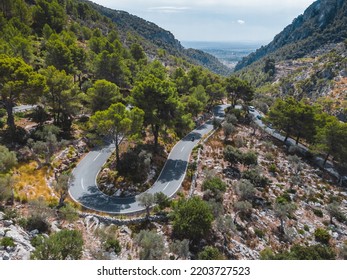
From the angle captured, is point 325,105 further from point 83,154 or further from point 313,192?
point 83,154

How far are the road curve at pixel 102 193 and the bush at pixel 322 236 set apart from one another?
20089 mm

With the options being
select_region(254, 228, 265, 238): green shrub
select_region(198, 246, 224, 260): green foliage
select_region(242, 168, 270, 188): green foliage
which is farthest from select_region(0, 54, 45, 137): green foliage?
select_region(254, 228, 265, 238): green shrub

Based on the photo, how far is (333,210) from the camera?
3531 centimetres

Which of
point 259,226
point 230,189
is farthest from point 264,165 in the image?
point 259,226

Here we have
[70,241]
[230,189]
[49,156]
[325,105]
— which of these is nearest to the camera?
[70,241]

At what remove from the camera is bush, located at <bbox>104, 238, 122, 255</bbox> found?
2320 cm

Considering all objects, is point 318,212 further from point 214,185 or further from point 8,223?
point 8,223

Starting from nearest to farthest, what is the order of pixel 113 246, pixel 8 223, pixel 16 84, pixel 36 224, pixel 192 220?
pixel 8 223, pixel 36 224, pixel 113 246, pixel 192 220, pixel 16 84

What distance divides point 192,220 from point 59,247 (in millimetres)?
13389

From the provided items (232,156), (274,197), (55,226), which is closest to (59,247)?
(55,226)

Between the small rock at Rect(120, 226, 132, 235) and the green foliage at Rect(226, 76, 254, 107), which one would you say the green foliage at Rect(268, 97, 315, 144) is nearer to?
the green foliage at Rect(226, 76, 254, 107)

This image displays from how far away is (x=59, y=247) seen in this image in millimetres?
17281

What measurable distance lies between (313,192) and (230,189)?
54.7ft

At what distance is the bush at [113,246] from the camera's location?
2320cm
